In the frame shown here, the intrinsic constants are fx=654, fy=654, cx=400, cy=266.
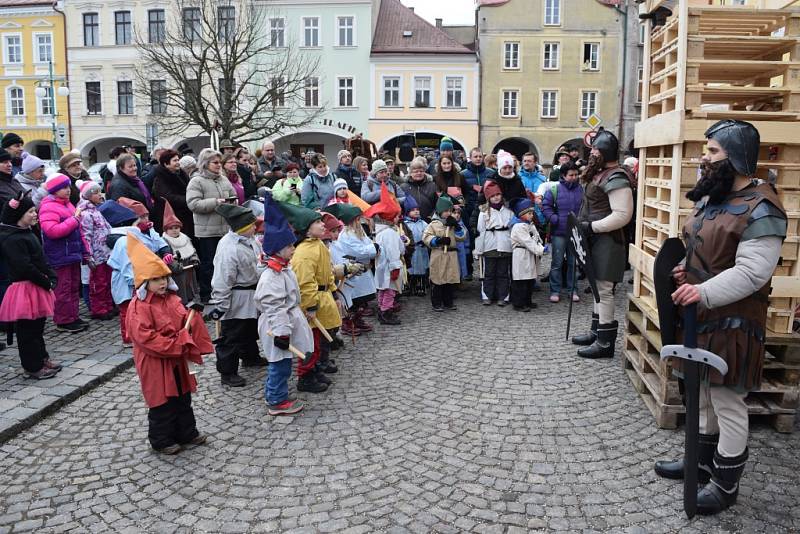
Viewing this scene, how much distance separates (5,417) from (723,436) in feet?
17.5

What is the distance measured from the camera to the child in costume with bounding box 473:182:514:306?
9297 mm

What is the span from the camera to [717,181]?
376 centimetres

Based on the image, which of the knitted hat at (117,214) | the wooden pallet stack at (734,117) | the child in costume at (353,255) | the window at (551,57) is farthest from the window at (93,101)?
the wooden pallet stack at (734,117)

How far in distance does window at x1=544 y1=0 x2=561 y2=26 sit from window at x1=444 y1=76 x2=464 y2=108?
618 cm

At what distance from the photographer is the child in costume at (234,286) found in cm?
599

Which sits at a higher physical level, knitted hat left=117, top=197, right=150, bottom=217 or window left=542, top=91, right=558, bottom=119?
window left=542, top=91, right=558, bottom=119

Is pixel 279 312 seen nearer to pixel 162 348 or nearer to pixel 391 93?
pixel 162 348

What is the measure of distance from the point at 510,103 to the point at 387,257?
31.3 m

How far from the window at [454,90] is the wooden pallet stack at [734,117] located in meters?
32.6

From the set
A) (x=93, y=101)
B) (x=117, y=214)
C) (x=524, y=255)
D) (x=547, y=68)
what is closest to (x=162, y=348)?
(x=117, y=214)

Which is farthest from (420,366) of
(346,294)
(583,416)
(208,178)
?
(208,178)

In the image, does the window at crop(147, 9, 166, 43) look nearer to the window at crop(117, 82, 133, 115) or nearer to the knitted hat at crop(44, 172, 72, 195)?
the window at crop(117, 82, 133, 115)

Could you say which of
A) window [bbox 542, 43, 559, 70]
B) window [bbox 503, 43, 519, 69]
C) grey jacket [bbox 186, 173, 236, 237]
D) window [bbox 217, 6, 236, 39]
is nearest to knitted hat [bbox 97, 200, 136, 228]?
grey jacket [bbox 186, 173, 236, 237]

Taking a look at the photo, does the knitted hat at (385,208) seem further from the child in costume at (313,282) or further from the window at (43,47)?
the window at (43,47)
